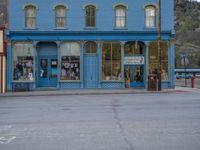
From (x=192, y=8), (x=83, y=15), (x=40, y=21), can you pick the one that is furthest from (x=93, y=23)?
(x=192, y=8)

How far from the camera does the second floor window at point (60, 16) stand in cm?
4016

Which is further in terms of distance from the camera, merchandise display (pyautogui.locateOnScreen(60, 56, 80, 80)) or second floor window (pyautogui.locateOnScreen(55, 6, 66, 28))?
merchandise display (pyautogui.locateOnScreen(60, 56, 80, 80))

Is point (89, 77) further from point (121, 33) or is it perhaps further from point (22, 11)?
point (22, 11)

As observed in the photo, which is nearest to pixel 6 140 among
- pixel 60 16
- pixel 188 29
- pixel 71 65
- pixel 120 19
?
pixel 71 65

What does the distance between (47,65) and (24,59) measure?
1.97m

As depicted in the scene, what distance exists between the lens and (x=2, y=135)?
13.1 m

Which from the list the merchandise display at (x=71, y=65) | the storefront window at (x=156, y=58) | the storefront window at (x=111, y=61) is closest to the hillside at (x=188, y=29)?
the storefront window at (x=156, y=58)

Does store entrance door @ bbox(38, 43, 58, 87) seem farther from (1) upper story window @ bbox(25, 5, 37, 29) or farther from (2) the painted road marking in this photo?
(2) the painted road marking

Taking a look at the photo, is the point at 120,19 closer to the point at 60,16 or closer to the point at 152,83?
the point at 60,16

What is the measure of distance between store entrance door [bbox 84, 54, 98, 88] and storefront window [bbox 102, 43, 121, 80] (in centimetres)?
76

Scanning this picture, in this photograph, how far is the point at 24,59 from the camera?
132 ft

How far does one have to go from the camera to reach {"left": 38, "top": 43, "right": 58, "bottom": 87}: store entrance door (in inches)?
1604

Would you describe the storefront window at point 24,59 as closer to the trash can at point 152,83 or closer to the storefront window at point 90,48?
the storefront window at point 90,48

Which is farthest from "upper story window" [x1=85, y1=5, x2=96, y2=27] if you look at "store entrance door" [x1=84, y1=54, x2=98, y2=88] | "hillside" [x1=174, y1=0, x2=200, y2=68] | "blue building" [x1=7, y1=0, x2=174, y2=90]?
"hillside" [x1=174, y1=0, x2=200, y2=68]
